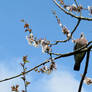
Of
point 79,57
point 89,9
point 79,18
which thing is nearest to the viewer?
point 79,18

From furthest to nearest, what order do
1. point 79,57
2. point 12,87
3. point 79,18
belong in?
point 79,57, point 79,18, point 12,87

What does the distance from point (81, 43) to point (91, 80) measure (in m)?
2.55

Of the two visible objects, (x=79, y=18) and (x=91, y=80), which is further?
(x=91, y=80)

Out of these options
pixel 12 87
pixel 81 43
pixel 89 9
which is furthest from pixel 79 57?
pixel 12 87

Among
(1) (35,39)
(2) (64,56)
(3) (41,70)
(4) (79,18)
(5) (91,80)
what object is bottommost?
(5) (91,80)

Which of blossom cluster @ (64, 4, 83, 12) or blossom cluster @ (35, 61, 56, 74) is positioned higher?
blossom cluster @ (64, 4, 83, 12)

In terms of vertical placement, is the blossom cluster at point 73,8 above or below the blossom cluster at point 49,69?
above

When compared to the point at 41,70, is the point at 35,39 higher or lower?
higher

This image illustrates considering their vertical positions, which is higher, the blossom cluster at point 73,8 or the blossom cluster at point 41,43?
the blossom cluster at point 73,8

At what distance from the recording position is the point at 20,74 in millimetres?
3207

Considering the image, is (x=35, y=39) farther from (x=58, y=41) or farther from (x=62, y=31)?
(x=62, y=31)

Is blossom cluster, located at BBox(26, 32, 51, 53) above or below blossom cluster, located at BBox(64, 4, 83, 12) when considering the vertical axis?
below

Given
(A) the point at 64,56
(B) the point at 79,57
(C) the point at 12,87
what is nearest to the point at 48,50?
(A) the point at 64,56

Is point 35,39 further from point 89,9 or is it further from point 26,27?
point 89,9
